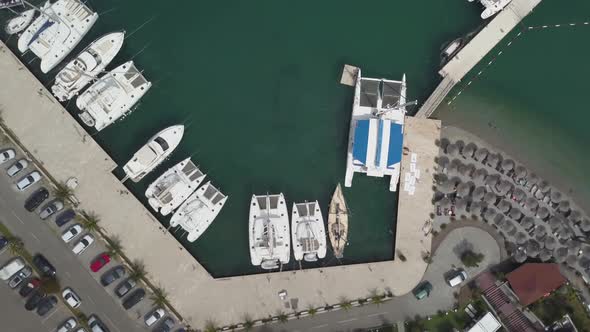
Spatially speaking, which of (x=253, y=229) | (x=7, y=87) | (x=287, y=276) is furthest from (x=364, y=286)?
(x=7, y=87)

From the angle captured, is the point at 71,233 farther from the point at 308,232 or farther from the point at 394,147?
the point at 394,147

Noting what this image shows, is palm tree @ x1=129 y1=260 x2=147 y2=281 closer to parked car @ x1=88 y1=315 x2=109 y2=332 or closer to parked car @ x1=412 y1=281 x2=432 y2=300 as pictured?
parked car @ x1=88 y1=315 x2=109 y2=332

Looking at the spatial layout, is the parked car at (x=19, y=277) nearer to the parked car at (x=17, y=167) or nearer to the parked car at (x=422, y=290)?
the parked car at (x=17, y=167)

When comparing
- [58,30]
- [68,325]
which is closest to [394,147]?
[58,30]

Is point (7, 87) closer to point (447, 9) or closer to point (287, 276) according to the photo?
point (287, 276)

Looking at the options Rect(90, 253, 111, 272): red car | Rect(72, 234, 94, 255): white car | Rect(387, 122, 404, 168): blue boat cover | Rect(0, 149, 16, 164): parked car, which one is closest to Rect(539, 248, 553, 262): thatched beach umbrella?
Rect(387, 122, 404, 168): blue boat cover

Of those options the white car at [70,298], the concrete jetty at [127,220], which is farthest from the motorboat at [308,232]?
the white car at [70,298]

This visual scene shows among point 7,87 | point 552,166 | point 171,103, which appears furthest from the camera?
point 552,166
